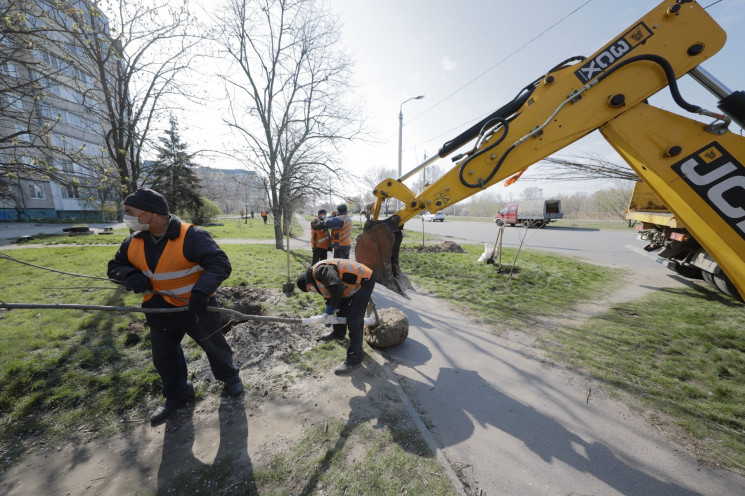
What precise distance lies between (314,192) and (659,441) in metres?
8.90

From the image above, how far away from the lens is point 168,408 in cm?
268

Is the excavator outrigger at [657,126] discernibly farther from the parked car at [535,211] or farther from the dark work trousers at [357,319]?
the parked car at [535,211]

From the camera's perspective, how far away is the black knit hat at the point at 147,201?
2361 millimetres

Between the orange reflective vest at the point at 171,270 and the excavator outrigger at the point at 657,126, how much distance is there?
10.2 ft

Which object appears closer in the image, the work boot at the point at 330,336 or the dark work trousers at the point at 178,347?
the dark work trousers at the point at 178,347

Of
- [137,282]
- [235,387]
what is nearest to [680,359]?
[235,387]

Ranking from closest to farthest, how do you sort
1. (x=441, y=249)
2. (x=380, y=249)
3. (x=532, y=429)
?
(x=532, y=429)
(x=380, y=249)
(x=441, y=249)

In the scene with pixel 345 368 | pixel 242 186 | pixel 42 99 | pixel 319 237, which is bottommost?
pixel 345 368

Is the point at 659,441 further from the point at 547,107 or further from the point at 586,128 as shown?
the point at 547,107

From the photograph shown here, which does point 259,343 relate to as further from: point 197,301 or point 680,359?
point 680,359

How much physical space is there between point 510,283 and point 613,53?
221 inches

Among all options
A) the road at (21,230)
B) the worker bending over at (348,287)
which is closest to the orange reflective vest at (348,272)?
the worker bending over at (348,287)

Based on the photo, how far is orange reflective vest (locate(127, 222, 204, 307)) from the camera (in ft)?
7.90

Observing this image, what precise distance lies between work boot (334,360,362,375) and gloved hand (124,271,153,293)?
2179 millimetres
